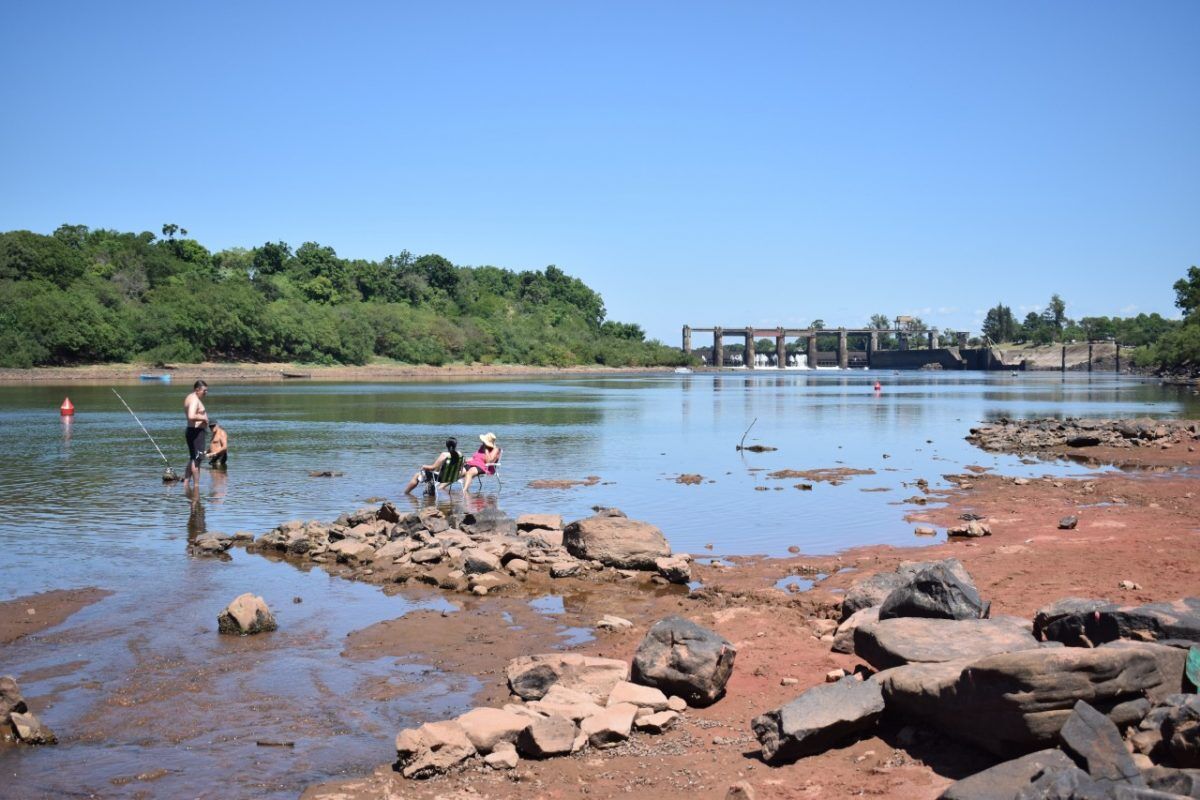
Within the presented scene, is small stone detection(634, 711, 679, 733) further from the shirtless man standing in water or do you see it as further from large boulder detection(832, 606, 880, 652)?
the shirtless man standing in water

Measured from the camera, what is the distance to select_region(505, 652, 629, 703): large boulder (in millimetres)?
9062

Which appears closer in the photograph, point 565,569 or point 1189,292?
point 565,569

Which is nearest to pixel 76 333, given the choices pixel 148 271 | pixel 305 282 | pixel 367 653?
pixel 148 271

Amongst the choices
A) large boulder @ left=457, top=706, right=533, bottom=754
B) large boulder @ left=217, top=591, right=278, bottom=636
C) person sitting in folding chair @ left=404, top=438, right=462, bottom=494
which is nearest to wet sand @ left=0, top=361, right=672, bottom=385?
person sitting in folding chair @ left=404, top=438, right=462, bottom=494

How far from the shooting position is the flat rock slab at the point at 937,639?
8047 mm

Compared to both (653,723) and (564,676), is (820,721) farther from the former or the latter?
(564,676)

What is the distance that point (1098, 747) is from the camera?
6.22m

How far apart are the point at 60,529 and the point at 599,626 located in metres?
11.9

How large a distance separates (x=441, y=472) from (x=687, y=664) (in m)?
15.6

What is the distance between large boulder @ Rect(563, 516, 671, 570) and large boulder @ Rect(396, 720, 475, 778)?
278 inches

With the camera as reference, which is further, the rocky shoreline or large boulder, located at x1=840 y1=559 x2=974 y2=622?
large boulder, located at x1=840 y1=559 x2=974 y2=622

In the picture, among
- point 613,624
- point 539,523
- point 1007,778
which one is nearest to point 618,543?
point 539,523

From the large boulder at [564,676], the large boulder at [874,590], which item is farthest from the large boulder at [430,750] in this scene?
the large boulder at [874,590]

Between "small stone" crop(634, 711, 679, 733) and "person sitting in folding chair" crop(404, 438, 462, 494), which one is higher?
"person sitting in folding chair" crop(404, 438, 462, 494)
